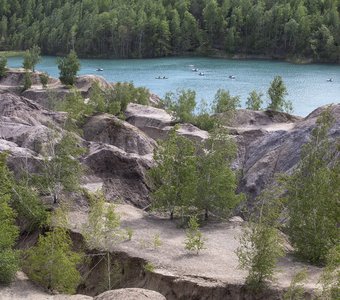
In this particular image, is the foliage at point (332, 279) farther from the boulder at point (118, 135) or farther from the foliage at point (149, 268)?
the boulder at point (118, 135)

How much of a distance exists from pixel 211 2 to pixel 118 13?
68.4ft

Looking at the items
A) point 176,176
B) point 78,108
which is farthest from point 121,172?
point 78,108

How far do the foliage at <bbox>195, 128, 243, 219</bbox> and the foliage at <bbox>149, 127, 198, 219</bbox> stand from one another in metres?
0.38

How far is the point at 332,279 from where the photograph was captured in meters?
19.3

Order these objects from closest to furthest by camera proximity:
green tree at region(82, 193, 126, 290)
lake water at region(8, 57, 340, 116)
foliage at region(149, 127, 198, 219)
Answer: green tree at region(82, 193, 126, 290) < foliage at region(149, 127, 198, 219) < lake water at region(8, 57, 340, 116)

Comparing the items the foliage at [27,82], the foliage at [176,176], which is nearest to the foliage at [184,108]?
the foliage at [27,82]

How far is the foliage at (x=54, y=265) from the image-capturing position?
24.2m

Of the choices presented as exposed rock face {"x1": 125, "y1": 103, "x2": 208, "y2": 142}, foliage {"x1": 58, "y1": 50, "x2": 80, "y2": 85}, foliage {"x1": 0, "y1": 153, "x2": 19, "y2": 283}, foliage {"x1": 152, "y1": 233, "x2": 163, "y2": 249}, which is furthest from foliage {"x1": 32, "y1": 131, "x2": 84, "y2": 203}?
foliage {"x1": 58, "y1": 50, "x2": 80, "y2": 85}

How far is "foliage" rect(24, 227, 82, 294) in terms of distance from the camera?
24.2 m

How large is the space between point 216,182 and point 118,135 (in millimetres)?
18316

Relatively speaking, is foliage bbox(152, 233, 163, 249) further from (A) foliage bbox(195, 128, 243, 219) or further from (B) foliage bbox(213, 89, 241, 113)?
(B) foliage bbox(213, 89, 241, 113)

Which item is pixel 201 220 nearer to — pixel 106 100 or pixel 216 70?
pixel 106 100

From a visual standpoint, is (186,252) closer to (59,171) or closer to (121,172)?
(59,171)

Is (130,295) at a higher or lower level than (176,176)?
lower
